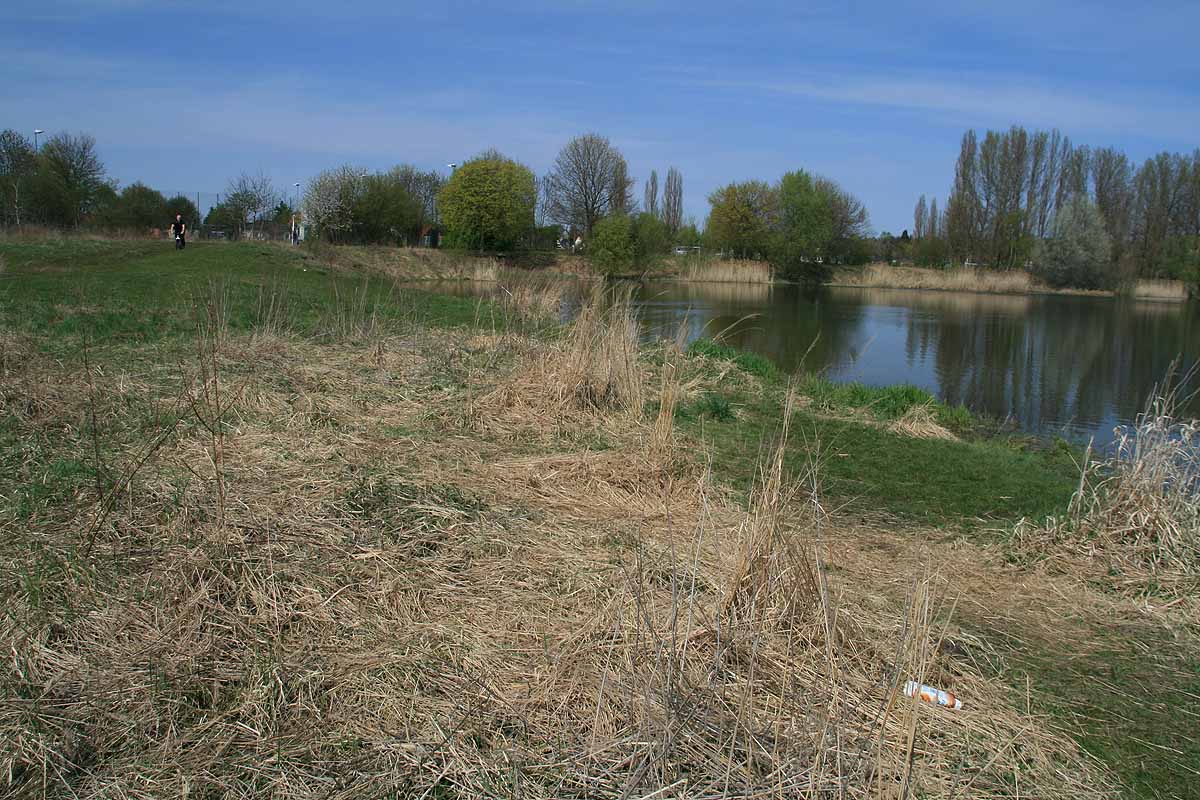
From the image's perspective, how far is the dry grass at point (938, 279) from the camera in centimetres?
4259

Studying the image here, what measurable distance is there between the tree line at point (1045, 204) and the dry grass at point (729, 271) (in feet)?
48.9

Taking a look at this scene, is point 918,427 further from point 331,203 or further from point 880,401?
point 331,203

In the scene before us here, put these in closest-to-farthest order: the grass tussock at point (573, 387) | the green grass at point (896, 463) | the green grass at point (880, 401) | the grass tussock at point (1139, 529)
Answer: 1. the grass tussock at point (1139, 529)
2. the green grass at point (896, 463)
3. the grass tussock at point (573, 387)
4. the green grass at point (880, 401)

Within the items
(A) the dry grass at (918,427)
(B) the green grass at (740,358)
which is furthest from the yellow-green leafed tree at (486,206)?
(A) the dry grass at (918,427)

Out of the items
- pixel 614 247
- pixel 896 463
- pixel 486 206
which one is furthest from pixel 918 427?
pixel 486 206

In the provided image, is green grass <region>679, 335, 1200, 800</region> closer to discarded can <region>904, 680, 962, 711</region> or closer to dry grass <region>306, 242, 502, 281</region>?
discarded can <region>904, 680, 962, 711</region>

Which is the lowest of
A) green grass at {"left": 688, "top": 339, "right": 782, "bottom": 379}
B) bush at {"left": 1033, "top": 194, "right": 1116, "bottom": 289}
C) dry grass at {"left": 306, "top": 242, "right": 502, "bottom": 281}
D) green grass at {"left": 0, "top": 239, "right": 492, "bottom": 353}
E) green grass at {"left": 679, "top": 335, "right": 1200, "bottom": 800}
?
green grass at {"left": 679, "top": 335, "right": 1200, "bottom": 800}

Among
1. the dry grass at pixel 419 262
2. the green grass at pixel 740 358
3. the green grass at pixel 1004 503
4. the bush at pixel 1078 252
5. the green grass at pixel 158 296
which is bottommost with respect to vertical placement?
the green grass at pixel 1004 503

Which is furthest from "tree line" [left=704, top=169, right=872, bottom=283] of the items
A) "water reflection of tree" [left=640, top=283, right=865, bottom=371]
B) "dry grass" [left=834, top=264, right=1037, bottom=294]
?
"water reflection of tree" [left=640, top=283, right=865, bottom=371]

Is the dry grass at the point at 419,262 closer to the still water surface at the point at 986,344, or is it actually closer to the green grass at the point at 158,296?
the green grass at the point at 158,296

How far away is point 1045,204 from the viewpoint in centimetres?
4997

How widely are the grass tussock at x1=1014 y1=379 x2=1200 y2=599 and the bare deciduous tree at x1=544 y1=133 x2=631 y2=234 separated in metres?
45.1

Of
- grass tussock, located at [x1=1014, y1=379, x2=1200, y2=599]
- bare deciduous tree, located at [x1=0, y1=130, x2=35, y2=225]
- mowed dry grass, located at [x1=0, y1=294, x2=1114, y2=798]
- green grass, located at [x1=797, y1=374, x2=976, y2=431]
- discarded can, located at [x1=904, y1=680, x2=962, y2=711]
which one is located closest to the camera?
mowed dry grass, located at [x1=0, y1=294, x2=1114, y2=798]

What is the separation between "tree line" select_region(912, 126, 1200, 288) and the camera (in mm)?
45375
